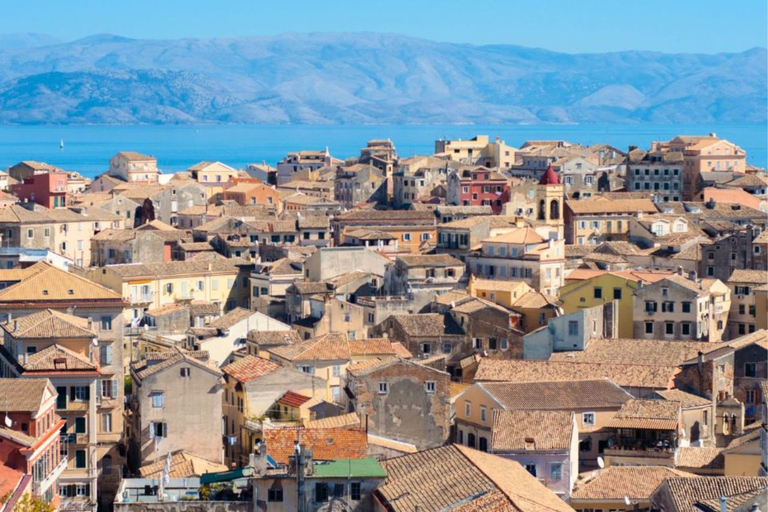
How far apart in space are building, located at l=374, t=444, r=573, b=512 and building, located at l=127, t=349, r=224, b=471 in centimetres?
944

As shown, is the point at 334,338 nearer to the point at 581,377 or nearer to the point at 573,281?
the point at 581,377

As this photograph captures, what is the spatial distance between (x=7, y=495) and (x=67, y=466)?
25.8 feet

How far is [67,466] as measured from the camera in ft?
119

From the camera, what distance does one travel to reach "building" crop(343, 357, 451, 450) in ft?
130

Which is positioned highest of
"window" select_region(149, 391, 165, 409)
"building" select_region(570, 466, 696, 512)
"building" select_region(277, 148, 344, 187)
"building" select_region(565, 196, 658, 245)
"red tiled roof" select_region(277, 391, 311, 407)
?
"building" select_region(277, 148, 344, 187)

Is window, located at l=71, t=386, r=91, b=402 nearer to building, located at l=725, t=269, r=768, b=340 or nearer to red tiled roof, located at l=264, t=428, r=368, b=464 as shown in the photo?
red tiled roof, located at l=264, t=428, r=368, b=464

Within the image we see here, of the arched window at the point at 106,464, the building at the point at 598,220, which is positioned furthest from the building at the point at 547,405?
the building at the point at 598,220

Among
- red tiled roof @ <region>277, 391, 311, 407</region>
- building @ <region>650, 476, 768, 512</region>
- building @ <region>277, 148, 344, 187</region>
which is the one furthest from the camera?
building @ <region>277, 148, 344, 187</region>

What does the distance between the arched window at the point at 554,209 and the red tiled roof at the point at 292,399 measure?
38.9 m

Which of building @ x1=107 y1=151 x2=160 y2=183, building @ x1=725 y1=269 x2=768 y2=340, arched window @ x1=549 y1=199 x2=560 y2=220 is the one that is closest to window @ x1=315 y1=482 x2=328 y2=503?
building @ x1=725 y1=269 x2=768 y2=340

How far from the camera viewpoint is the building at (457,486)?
1039 inches

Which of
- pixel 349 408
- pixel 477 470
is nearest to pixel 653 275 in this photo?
pixel 349 408

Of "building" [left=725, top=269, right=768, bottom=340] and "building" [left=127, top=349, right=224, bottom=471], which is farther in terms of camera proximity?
"building" [left=725, top=269, right=768, bottom=340]

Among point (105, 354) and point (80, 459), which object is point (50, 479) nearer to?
point (80, 459)
